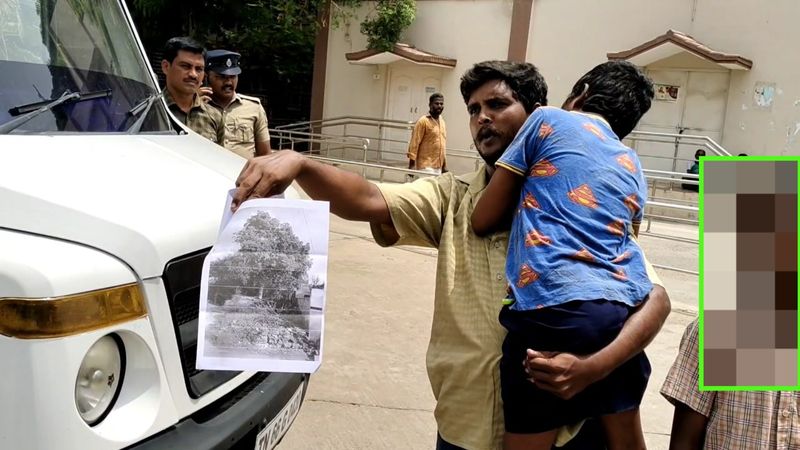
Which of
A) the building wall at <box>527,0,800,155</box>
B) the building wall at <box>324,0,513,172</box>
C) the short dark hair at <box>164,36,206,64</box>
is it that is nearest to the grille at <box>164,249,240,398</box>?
the short dark hair at <box>164,36,206,64</box>

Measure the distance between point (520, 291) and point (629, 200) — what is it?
373 millimetres

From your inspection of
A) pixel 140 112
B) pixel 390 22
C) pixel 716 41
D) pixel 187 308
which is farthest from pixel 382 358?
pixel 390 22

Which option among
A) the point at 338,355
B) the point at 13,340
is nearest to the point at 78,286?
the point at 13,340

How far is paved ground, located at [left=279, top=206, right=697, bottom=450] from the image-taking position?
3346 mm

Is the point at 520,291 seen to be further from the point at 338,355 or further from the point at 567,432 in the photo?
the point at 338,355

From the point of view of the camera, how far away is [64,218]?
1552 millimetres

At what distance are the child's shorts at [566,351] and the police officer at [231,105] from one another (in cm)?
337

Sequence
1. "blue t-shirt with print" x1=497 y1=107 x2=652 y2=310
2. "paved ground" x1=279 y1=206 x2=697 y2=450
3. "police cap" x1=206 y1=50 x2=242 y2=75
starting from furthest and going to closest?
1. "police cap" x1=206 y1=50 x2=242 y2=75
2. "paved ground" x1=279 y1=206 x2=697 y2=450
3. "blue t-shirt with print" x1=497 y1=107 x2=652 y2=310

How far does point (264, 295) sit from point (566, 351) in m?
0.72

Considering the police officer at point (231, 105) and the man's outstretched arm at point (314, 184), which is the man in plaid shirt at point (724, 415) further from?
the police officer at point (231, 105)

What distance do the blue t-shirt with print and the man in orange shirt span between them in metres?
7.09

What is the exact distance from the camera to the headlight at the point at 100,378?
1.54 metres

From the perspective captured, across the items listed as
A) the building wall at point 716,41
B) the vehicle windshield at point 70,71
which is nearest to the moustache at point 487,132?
the vehicle windshield at point 70,71

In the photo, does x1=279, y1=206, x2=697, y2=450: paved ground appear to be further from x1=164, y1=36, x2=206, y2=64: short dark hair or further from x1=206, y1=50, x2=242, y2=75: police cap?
x1=164, y1=36, x2=206, y2=64: short dark hair
